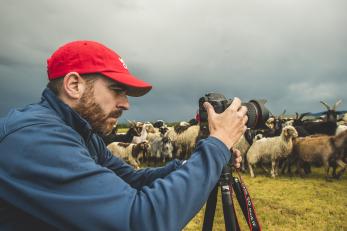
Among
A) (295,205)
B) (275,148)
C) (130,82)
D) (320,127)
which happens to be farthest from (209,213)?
(320,127)

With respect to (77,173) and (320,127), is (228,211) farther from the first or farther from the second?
(320,127)

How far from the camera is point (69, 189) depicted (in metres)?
1.16

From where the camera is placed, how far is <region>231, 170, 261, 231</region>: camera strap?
90.9 inches

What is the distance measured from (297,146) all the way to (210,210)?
1026 centimetres

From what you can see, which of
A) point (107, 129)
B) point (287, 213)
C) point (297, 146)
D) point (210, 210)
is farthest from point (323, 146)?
point (107, 129)

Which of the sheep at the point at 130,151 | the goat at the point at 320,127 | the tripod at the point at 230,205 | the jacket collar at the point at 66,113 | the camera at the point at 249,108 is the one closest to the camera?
the jacket collar at the point at 66,113

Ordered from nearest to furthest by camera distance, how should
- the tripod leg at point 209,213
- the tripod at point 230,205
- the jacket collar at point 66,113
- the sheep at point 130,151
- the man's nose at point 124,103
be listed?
1. the jacket collar at point 66,113
2. the man's nose at point 124,103
3. the tripod at point 230,205
4. the tripod leg at point 209,213
5. the sheep at point 130,151

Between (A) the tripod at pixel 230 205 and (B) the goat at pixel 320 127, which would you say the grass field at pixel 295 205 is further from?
(B) the goat at pixel 320 127

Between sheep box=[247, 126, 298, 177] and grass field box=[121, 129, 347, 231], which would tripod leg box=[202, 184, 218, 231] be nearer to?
grass field box=[121, 129, 347, 231]

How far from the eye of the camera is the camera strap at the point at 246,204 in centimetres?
231

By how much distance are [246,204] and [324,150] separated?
966 cm

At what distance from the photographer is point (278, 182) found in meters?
10.5

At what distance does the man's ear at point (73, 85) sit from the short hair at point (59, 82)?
2 centimetres

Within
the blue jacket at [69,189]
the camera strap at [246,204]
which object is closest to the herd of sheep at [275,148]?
the camera strap at [246,204]
